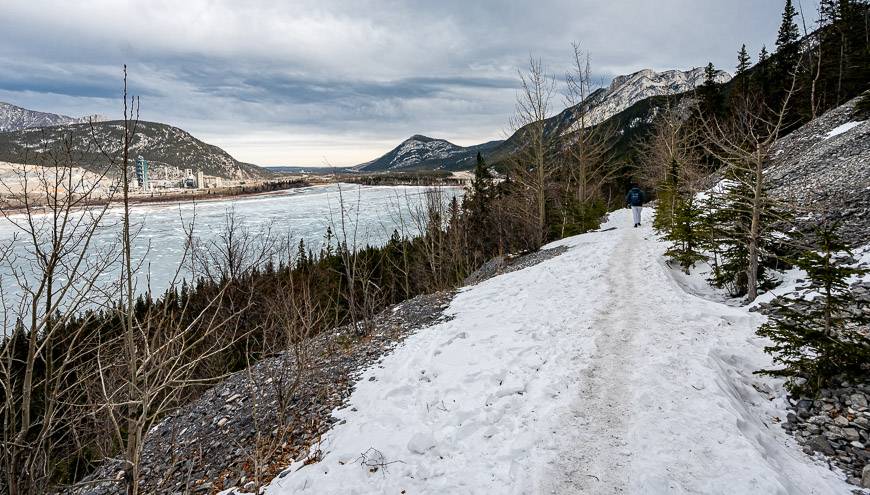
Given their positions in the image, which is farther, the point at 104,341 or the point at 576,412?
the point at 104,341

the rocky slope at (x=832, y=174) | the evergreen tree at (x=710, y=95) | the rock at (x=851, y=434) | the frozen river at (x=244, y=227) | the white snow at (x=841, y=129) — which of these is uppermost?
the evergreen tree at (x=710, y=95)

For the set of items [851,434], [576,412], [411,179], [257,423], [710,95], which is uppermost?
[710,95]

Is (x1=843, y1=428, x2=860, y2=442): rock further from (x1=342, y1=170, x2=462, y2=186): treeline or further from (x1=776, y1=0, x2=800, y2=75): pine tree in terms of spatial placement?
(x1=776, y1=0, x2=800, y2=75): pine tree

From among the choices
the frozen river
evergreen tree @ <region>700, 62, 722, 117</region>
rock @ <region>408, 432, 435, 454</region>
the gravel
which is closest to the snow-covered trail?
rock @ <region>408, 432, 435, 454</region>

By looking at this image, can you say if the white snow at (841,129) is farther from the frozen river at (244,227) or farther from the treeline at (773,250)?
the frozen river at (244,227)

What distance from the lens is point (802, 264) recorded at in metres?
5.18

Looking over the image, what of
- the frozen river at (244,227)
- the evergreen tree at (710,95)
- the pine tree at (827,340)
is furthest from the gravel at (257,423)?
the evergreen tree at (710,95)

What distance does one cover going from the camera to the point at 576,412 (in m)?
5.25

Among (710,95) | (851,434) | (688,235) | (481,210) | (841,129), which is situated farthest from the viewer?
(710,95)

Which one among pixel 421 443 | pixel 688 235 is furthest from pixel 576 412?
pixel 688 235

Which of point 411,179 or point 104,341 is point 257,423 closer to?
point 104,341

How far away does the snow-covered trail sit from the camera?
4203 millimetres

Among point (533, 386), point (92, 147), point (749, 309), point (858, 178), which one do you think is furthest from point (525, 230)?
point (92, 147)

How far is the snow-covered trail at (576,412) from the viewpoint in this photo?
4.20 m
